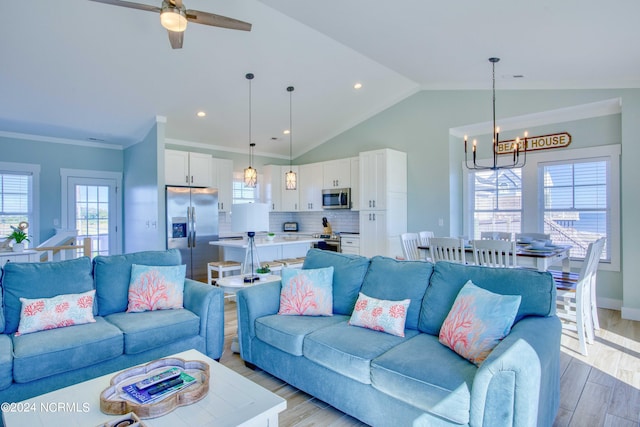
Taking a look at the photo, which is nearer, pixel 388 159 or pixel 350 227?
pixel 388 159

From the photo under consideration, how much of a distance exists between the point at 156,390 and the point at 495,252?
3.14 metres

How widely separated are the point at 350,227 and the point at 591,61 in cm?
447

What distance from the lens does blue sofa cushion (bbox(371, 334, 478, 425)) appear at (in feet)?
5.45

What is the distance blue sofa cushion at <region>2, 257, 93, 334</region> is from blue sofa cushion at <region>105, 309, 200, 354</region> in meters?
0.37

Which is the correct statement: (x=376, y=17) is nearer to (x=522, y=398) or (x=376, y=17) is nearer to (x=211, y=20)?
(x=211, y=20)

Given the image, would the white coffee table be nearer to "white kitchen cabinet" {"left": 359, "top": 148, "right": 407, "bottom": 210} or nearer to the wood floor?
the wood floor

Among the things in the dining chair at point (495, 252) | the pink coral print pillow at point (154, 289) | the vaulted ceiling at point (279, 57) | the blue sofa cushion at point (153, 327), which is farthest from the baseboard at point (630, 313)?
the pink coral print pillow at point (154, 289)

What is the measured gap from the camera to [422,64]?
4.55 m

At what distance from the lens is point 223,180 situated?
691 cm

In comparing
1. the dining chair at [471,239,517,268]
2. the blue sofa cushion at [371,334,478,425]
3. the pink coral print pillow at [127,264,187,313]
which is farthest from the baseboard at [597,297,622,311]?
the pink coral print pillow at [127,264,187,313]

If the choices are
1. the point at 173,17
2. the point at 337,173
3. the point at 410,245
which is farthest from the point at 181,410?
the point at 337,173

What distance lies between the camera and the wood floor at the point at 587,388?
218cm

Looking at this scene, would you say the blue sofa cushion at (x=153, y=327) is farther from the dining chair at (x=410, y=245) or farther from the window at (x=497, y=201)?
the window at (x=497, y=201)

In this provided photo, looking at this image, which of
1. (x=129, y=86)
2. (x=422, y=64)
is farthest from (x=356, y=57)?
(x=129, y=86)
